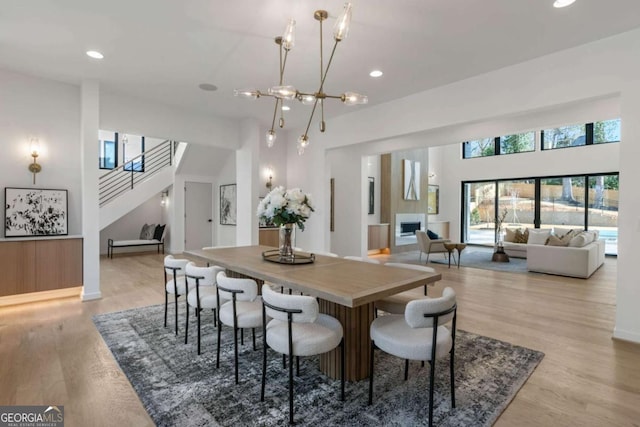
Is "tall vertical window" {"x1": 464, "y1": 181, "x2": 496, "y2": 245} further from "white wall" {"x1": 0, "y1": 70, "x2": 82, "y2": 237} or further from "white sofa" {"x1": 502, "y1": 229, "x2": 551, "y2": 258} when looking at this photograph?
"white wall" {"x1": 0, "y1": 70, "x2": 82, "y2": 237}

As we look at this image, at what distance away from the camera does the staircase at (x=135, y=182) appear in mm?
7852

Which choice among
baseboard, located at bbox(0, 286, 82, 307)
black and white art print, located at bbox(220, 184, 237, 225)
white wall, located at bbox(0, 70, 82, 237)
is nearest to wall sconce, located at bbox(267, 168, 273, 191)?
black and white art print, located at bbox(220, 184, 237, 225)

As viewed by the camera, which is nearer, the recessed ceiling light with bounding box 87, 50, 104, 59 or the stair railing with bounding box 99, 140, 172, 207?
the recessed ceiling light with bounding box 87, 50, 104, 59

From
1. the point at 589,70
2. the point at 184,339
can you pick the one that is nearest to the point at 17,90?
the point at 184,339

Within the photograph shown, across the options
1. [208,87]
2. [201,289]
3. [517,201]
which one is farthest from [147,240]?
[517,201]

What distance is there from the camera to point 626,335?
3.22 m

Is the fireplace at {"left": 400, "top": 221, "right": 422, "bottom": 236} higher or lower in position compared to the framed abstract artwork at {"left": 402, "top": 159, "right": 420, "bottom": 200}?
lower

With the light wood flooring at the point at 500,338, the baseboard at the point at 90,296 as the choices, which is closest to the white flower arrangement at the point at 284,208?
the light wood flooring at the point at 500,338

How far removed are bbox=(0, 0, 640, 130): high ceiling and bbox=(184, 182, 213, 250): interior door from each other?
178 inches

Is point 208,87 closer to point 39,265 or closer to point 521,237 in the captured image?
point 39,265

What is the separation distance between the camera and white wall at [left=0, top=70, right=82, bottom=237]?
14.3 feet

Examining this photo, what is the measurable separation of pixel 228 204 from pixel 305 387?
22.8 ft

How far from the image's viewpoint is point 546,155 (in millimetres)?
9656

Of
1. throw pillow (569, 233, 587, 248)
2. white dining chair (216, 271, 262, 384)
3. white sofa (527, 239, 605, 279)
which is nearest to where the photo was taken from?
white dining chair (216, 271, 262, 384)
